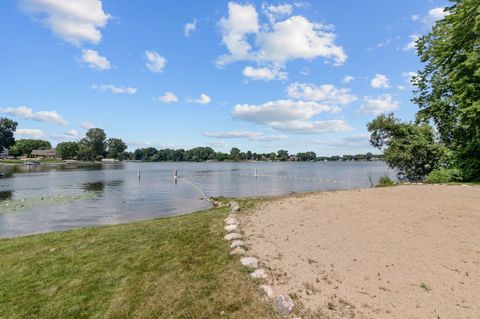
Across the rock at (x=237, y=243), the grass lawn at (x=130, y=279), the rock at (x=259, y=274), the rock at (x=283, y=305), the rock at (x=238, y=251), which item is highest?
the rock at (x=237, y=243)

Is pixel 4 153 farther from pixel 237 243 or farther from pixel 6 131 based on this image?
pixel 237 243

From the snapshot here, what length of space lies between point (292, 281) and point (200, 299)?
1415mm

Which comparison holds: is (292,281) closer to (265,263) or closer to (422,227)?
(265,263)

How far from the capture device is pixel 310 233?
21.8 feet

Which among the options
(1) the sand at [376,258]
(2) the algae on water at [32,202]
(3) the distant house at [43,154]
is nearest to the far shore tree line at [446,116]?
(1) the sand at [376,258]

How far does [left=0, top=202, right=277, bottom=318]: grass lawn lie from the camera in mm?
4098

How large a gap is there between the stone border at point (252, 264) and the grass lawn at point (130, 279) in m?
0.13

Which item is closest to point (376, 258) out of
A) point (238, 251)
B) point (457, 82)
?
point (238, 251)

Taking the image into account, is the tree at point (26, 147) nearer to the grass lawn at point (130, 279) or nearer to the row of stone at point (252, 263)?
the grass lawn at point (130, 279)

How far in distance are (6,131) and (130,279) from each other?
13120 centimetres

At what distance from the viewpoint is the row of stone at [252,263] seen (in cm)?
379

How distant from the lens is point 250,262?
5.16 m

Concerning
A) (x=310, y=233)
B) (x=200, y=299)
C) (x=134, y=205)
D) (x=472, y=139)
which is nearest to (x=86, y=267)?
(x=200, y=299)

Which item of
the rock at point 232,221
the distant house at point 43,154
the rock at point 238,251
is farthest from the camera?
the distant house at point 43,154
